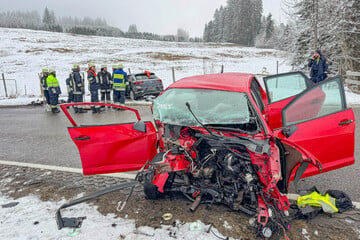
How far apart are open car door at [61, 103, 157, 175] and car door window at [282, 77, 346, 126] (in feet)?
5.59

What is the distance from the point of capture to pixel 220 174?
2.86 meters

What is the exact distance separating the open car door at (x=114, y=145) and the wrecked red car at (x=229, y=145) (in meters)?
0.01

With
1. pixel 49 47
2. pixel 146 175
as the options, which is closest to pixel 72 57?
pixel 49 47

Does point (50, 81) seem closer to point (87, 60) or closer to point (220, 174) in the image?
point (220, 174)

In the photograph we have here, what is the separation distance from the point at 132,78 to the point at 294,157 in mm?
10870

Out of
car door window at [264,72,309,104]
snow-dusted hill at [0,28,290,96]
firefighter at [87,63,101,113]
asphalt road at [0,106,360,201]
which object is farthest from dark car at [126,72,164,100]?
car door window at [264,72,309,104]

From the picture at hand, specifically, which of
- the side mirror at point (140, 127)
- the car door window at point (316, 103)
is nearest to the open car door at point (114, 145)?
the side mirror at point (140, 127)

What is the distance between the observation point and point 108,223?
2795 millimetres

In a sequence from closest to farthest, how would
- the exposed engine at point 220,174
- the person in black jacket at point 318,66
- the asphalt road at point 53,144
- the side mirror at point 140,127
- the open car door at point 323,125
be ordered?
the exposed engine at point 220,174 → the open car door at point 323,125 → the side mirror at point 140,127 → the asphalt road at point 53,144 → the person in black jacket at point 318,66

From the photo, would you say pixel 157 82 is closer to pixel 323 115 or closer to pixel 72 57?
pixel 323 115

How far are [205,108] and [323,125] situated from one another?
140 cm

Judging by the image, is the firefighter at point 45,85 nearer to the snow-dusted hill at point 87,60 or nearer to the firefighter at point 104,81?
the firefighter at point 104,81

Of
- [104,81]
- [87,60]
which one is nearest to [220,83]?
[104,81]

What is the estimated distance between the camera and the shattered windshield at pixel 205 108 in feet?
9.64
